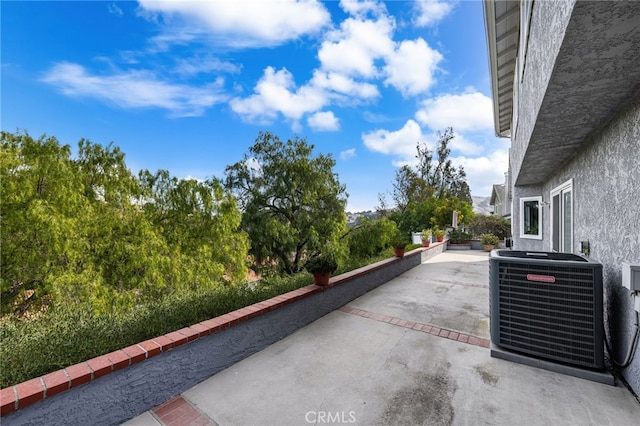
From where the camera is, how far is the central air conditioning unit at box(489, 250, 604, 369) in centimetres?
286

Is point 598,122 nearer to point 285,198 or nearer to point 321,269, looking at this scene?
point 321,269

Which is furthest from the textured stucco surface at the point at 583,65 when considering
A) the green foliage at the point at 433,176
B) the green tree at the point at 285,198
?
the green foliage at the point at 433,176

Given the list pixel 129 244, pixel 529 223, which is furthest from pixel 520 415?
pixel 529 223

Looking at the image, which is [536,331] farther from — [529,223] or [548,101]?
[529,223]

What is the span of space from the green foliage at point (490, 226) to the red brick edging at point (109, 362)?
18481mm

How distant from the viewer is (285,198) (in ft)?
31.9

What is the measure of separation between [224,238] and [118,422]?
5.50 metres

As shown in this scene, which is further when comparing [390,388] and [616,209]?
[616,209]

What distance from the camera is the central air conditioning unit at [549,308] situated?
9.39ft

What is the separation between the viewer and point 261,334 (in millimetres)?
3625

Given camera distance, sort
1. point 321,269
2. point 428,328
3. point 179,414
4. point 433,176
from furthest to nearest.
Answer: point 433,176, point 321,269, point 428,328, point 179,414

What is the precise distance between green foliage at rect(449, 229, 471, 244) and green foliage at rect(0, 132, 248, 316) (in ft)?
44.2

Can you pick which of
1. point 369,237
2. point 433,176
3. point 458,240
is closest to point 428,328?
point 369,237

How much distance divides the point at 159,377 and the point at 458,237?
17.4 m
